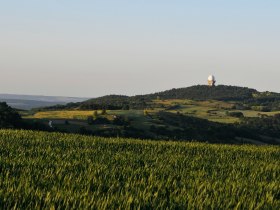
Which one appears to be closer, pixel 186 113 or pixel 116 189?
pixel 116 189

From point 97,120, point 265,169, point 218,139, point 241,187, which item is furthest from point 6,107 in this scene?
point 241,187

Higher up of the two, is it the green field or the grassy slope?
the green field

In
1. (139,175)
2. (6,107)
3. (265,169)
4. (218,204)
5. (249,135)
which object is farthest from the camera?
(249,135)

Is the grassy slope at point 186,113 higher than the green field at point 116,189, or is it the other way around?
the green field at point 116,189

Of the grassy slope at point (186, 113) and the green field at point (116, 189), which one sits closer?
the green field at point (116, 189)

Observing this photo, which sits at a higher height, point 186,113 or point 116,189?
point 116,189

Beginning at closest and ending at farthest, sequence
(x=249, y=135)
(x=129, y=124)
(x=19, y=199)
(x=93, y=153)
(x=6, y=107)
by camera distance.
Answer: (x=19, y=199) < (x=93, y=153) < (x=6, y=107) < (x=129, y=124) < (x=249, y=135)

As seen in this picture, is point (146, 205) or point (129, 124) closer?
point (146, 205)

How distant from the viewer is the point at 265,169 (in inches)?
776

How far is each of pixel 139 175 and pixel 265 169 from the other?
293 inches

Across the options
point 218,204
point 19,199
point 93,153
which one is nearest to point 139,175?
point 218,204

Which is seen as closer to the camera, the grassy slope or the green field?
the green field

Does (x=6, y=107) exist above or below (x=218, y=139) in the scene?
above

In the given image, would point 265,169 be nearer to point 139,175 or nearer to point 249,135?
point 139,175
